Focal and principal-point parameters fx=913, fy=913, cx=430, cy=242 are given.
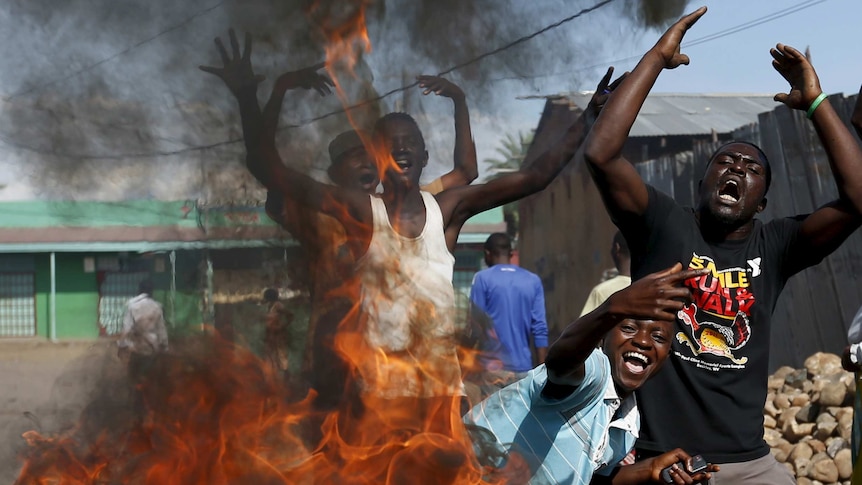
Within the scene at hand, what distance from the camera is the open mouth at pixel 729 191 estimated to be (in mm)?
2877

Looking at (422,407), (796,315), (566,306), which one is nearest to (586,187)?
(566,306)

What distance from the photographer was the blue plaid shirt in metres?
2.58

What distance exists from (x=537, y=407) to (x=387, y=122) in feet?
4.76

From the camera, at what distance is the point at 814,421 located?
598cm

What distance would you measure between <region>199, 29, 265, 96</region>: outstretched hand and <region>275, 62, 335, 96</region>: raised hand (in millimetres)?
104

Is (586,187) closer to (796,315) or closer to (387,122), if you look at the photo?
(796,315)

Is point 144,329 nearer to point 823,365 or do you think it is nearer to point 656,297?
point 656,297

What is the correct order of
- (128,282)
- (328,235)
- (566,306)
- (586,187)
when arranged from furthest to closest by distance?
(566,306), (586,187), (128,282), (328,235)

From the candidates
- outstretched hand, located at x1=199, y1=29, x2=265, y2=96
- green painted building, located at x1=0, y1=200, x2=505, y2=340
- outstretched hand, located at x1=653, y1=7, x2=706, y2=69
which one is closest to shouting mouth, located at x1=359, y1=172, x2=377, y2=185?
green painted building, located at x1=0, y1=200, x2=505, y2=340

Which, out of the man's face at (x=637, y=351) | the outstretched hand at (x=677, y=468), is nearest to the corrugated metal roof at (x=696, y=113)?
the man's face at (x=637, y=351)

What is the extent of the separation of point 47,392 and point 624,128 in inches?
106

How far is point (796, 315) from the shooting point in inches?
305

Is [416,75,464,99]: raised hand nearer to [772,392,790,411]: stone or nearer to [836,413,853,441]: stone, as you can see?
[836,413,853,441]: stone

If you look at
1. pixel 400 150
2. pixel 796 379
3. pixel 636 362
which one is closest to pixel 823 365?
pixel 796 379
